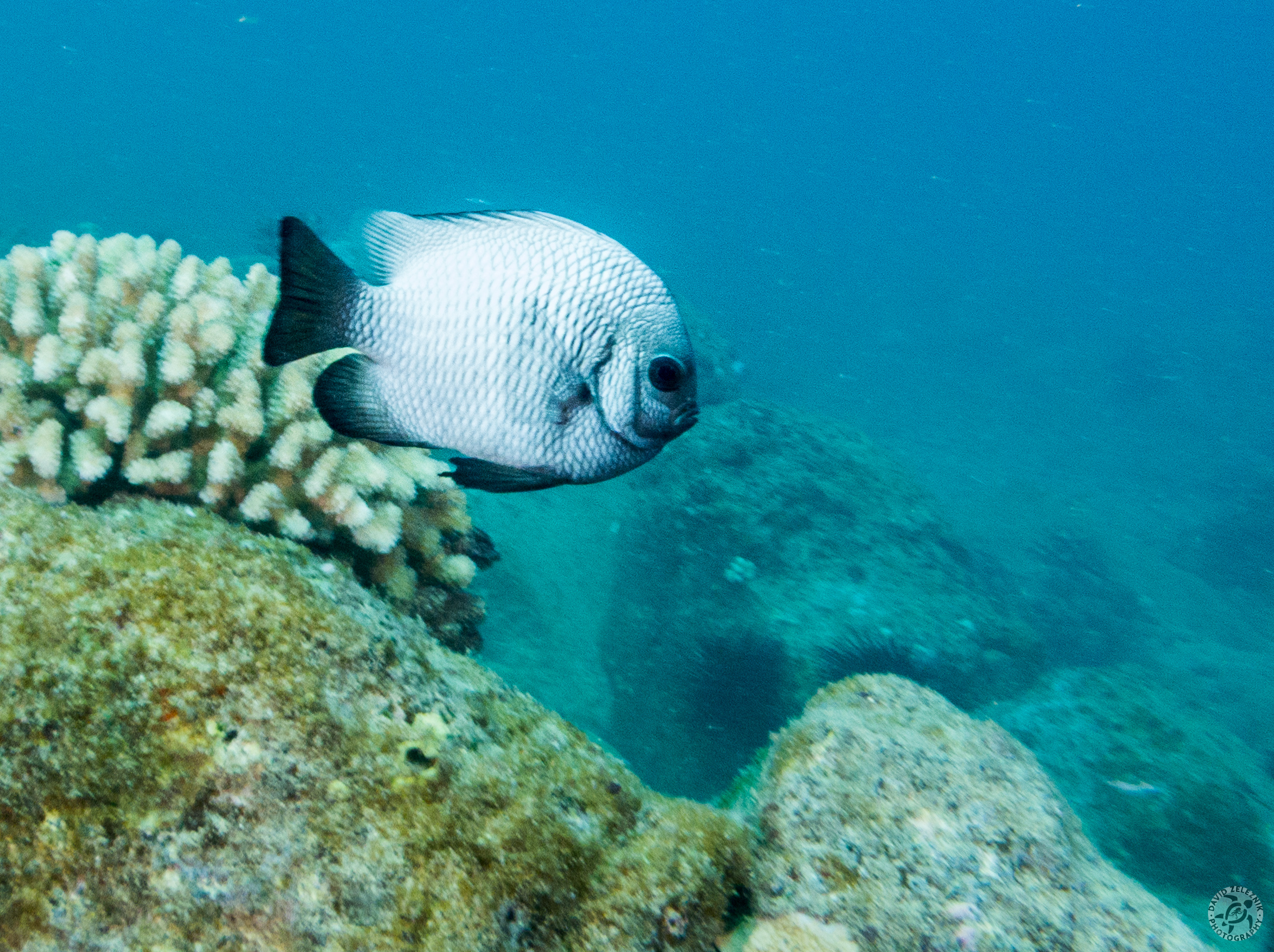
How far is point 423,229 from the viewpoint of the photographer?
1.74 m

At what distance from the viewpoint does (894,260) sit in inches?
2972

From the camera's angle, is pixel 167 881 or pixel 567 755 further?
pixel 567 755

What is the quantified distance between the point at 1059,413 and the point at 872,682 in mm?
43280

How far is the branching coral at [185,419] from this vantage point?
2529 millimetres

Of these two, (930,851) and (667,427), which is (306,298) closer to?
(667,427)

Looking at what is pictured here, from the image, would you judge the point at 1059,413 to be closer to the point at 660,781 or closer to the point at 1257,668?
the point at 1257,668

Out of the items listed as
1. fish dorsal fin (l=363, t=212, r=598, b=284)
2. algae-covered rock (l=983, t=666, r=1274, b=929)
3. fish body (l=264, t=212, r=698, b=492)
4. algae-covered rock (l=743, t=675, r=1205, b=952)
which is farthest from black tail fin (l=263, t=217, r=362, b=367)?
algae-covered rock (l=983, t=666, r=1274, b=929)

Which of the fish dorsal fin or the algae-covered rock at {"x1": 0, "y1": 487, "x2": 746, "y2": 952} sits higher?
the fish dorsal fin

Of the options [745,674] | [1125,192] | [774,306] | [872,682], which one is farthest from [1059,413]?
[1125,192]

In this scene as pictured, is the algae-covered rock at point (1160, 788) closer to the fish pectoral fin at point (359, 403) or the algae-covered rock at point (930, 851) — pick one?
the algae-covered rock at point (930, 851)

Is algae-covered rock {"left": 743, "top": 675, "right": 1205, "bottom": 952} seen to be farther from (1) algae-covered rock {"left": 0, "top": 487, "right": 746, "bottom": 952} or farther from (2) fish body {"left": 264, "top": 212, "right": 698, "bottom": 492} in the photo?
(2) fish body {"left": 264, "top": 212, "right": 698, "bottom": 492}

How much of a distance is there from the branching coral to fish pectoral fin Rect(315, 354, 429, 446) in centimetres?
118

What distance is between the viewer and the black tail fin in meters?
1.42

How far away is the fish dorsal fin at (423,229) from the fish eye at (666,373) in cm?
40
